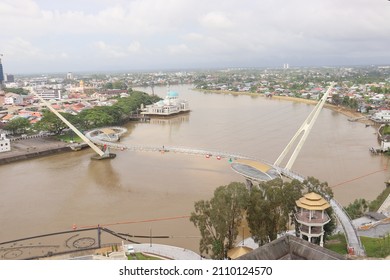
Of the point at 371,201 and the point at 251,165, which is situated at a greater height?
the point at 251,165

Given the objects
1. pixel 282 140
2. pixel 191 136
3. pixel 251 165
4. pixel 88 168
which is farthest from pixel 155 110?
pixel 251 165

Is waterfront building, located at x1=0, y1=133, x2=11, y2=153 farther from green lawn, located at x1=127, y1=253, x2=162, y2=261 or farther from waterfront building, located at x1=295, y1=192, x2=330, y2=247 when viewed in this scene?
waterfront building, located at x1=295, y1=192, x2=330, y2=247

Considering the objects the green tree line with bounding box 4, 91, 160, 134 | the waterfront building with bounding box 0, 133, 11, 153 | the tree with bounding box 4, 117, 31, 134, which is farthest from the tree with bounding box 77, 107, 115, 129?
the waterfront building with bounding box 0, 133, 11, 153

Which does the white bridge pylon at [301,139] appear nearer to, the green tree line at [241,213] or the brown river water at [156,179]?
the brown river water at [156,179]
